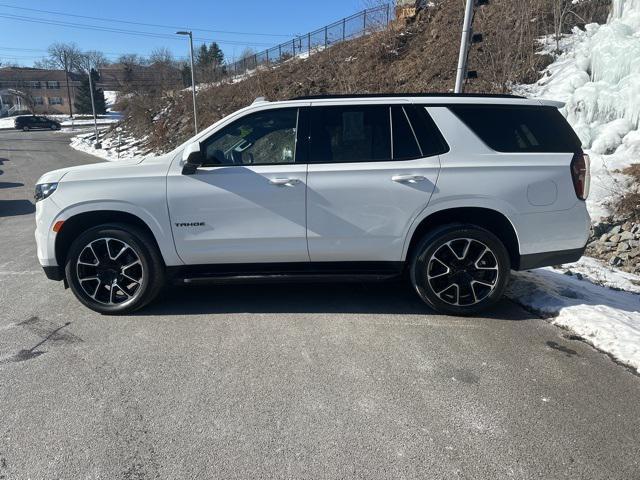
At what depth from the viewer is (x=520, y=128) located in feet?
13.7

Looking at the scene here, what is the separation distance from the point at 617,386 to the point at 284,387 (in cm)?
226

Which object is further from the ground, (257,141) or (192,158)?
(257,141)

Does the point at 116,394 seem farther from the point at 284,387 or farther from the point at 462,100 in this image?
the point at 462,100

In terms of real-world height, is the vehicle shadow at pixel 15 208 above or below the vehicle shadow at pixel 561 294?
above

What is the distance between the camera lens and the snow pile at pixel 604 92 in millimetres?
10578

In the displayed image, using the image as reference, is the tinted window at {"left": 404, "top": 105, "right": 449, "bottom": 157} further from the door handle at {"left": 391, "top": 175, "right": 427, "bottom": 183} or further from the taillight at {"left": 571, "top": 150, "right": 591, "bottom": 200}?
the taillight at {"left": 571, "top": 150, "right": 591, "bottom": 200}

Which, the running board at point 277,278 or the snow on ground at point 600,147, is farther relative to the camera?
the running board at point 277,278

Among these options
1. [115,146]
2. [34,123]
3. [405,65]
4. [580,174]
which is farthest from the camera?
[34,123]

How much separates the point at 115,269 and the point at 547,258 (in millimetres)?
3990

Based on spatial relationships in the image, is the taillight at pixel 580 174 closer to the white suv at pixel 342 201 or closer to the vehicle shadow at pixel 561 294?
the white suv at pixel 342 201

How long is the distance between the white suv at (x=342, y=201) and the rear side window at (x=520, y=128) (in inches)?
0.5

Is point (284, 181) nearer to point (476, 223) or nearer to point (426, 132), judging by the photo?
point (426, 132)

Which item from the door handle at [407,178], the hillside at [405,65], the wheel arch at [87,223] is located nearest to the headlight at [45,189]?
the wheel arch at [87,223]

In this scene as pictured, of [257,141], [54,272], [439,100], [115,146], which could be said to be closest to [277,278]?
[257,141]
